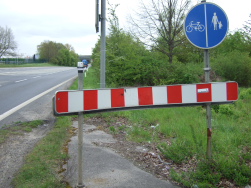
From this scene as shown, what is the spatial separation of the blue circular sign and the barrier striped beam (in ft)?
2.09

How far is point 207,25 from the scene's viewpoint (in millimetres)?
3859

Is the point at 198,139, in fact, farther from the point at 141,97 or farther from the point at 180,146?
the point at 141,97

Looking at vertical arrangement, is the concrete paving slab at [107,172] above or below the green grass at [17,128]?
below

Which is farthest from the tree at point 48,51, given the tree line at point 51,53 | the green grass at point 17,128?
the green grass at point 17,128

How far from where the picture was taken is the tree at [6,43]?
64062 mm

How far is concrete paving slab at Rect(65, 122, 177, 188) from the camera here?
343 centimetres

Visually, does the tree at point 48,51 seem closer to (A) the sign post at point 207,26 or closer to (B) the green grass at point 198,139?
(B) the green grass at point 198,139

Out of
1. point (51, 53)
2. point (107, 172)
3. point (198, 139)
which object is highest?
point (51, 53)

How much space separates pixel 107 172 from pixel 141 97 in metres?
1.14

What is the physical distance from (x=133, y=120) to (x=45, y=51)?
97.5 metres

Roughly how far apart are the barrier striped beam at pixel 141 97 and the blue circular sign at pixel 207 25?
0.64 m

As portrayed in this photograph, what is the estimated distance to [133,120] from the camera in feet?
23.5

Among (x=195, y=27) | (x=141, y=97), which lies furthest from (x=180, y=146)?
(x=195, y=27)

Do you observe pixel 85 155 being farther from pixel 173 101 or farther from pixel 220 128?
pixel 220 128
